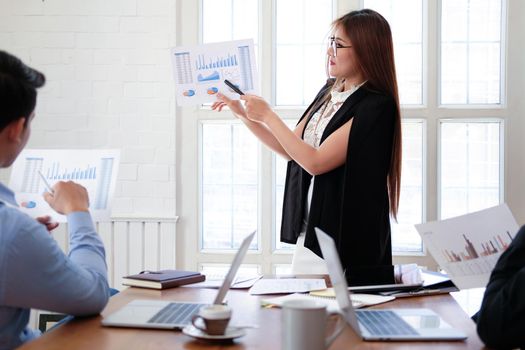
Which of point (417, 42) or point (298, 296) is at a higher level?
point (417, 42)

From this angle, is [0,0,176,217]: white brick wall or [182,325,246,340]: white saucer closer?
[182,325,246,340]: white saucer

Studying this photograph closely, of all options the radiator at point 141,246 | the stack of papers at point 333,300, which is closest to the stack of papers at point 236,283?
the stack of papers at point 333,300

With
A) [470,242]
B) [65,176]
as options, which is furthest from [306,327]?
[65,176]

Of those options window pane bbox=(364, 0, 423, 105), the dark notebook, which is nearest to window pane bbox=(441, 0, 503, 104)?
window pane bbox=(364, 0, 423, 105)

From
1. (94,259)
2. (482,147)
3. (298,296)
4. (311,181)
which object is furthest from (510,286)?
(482,147)

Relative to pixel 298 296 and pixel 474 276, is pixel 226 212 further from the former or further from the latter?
pixel 474 276

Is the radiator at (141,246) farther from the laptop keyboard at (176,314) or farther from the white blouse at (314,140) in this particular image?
the laptop keyboard at (176,314)

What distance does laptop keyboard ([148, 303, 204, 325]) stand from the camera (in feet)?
5.25

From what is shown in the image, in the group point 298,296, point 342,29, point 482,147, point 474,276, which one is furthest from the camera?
point 482,147

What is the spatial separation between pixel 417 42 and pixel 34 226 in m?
2.90

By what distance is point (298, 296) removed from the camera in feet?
6.15

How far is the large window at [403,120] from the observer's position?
3.86 m

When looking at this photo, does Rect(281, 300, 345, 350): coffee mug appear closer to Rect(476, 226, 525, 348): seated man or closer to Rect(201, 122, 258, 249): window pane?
Rect(476, 226, 525, 348): seated man

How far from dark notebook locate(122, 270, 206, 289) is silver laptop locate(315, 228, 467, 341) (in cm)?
62
